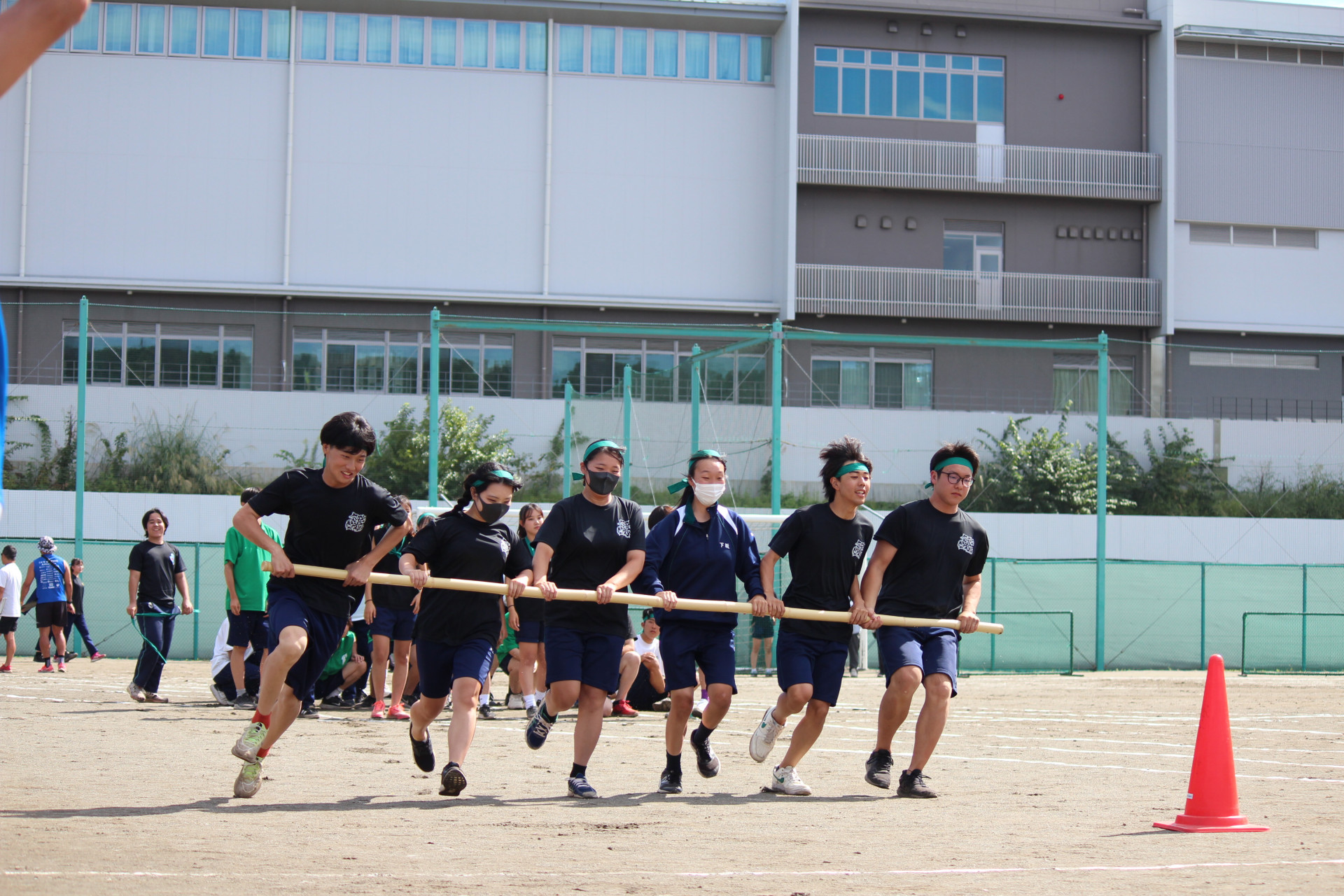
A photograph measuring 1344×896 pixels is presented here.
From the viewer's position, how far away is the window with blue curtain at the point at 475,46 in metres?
33.8

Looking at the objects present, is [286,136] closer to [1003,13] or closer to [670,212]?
[670,212]

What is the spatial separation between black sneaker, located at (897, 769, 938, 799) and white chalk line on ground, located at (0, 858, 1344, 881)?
6.81 ft

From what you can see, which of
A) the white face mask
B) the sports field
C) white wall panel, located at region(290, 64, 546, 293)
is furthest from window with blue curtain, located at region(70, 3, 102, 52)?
the white face mask

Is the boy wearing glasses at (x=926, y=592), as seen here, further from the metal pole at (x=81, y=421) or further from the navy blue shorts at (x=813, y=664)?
the metal pole at (x=81, y=421)

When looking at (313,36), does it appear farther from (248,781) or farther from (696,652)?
(248,781)

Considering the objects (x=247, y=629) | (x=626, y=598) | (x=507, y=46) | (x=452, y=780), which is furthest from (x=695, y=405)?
(x=507, y=46)

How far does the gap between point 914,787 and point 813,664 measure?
3.00ft

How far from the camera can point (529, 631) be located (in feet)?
38.3

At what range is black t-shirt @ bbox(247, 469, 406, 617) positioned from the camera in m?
7.11

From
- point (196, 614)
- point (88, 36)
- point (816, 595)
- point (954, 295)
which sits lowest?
point (196, 614)

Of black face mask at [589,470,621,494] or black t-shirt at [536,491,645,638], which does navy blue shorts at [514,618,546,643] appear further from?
black face mask at [589,470,621,494]

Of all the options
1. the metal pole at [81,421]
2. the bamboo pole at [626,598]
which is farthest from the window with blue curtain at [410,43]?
the bamboo pole at [626,598]

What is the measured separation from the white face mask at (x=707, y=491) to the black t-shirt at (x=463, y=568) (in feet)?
3.52

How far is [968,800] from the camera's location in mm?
7594
